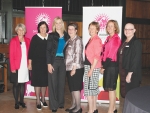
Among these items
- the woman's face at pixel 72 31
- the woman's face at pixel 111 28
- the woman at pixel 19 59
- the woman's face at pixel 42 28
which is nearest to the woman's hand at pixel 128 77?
the woman's face at pixel 111 28

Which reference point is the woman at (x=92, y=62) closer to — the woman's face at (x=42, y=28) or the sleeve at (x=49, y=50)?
the sleeve at (x=49, y=50)

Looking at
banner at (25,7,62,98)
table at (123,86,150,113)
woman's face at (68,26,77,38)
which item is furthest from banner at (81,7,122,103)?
table at (123,86,150,113)

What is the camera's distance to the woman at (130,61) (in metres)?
2.95

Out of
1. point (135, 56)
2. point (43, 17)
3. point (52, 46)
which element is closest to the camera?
point (135, 56)

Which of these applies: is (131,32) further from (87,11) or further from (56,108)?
(56,108)

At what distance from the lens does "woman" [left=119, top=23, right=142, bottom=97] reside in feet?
9.67

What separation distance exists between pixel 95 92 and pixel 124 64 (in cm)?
68

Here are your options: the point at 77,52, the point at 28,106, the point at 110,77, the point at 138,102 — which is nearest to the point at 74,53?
the point at 77,52

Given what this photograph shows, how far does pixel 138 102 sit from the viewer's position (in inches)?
70.6

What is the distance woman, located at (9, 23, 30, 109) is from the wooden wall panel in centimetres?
515

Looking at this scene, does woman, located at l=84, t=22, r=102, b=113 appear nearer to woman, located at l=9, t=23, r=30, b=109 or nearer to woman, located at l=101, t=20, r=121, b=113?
woman, located at l=101, t=20, r=121, b=113

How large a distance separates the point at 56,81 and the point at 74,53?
0.57m

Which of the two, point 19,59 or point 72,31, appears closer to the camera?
point 72,31

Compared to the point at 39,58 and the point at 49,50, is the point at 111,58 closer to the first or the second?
the point at 49,50
